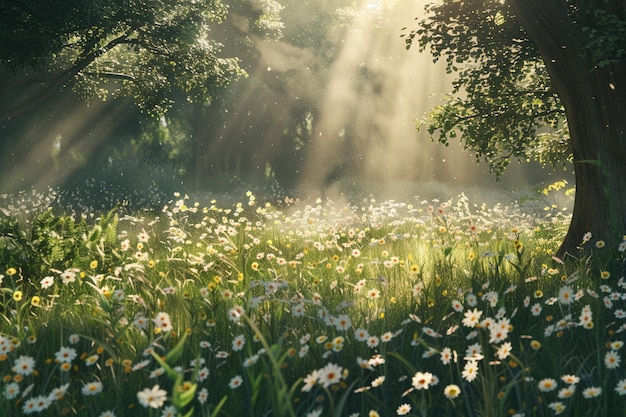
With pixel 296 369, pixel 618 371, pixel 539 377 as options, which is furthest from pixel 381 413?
pixel 618 371

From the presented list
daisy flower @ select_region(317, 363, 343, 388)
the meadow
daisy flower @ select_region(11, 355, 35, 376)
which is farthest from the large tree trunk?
daisy flower @ select_region(11, 355, 35, 376)

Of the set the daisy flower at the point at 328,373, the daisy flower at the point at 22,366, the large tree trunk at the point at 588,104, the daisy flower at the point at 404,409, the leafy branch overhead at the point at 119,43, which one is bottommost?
the daisy flower at the point at 404,409

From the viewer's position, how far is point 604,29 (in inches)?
279

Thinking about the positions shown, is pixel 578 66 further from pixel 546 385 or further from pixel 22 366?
pixel 22 366

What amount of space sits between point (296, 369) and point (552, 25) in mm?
5577

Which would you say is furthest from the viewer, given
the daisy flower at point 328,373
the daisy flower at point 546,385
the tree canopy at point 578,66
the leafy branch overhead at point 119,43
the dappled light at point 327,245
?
the leafy branch overhead at point 119,43

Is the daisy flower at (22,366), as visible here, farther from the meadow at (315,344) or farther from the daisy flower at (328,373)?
the daisy flower at (328,373)

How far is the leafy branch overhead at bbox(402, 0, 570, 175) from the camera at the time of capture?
9172 millimetres

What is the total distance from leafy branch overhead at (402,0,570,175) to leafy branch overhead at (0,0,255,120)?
652 centimetres

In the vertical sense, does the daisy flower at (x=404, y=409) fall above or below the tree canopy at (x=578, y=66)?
below

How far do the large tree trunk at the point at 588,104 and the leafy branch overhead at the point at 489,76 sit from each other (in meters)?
1.65

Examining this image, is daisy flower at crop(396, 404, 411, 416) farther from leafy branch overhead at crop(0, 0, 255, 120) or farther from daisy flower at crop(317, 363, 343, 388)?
leafy branch overhead at crop(0, 0, 255, 120)

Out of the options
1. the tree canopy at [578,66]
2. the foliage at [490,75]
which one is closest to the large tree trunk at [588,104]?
the tree canopy at [578,66]

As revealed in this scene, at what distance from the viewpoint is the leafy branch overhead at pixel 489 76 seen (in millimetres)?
9172
